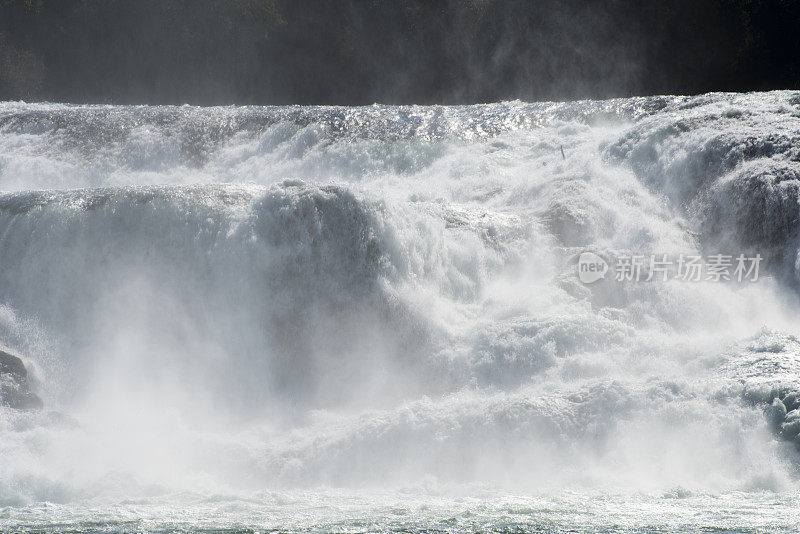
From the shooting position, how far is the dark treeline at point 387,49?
21.1m

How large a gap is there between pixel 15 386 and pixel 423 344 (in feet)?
14.0

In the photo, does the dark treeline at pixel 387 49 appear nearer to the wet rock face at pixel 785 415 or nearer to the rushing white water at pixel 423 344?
the rushing white water at pixel 423 344

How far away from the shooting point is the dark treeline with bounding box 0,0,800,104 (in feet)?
69.1

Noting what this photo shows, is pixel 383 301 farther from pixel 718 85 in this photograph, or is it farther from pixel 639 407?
pixel 718 85

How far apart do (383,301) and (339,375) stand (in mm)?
963

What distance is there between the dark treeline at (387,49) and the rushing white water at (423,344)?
306 inches

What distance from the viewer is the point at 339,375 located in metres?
9.36

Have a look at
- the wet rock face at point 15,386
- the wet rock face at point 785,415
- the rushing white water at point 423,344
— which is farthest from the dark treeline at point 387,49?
the wet rock face at point 15,386

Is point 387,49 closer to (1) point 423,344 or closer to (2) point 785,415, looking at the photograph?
(1) point 423,344

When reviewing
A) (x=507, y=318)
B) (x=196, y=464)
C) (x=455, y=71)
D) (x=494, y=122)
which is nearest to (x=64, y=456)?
(x=196, y=464)

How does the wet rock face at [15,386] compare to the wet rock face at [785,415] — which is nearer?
the wet rock face at [785,415]

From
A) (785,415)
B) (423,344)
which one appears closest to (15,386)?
(423,344)

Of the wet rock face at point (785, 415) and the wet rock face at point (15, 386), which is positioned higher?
the wet rock face at point (15, 386)

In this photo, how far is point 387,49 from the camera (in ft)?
76.6
